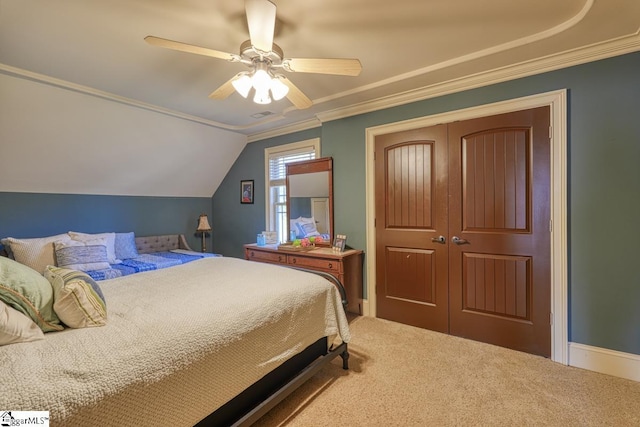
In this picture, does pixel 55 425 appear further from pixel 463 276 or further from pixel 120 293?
pixel 463 276

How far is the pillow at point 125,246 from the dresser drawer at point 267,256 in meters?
1.74

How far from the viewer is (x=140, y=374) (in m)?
1.05

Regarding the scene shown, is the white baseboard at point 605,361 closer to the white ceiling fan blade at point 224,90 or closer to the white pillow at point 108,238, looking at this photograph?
the white ceiling fan blade at point 224,90

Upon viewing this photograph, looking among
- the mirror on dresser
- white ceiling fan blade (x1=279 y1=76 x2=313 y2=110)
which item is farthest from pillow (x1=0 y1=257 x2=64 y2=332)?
the mirror on dresser

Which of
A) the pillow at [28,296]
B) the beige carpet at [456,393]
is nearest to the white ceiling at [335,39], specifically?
the pillow at [28,296]

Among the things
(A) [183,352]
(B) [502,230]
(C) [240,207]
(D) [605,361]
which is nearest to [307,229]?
(C) [240,207]

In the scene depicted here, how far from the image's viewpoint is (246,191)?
15.8 ft

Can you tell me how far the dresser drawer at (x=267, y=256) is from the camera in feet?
11.5

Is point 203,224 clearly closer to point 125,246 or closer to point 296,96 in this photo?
point 125,246

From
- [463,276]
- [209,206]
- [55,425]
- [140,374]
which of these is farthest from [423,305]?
[209,206]

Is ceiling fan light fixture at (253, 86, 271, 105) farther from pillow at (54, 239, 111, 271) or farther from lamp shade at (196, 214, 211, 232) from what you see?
lamp shade at (196, 214, 211, 232)

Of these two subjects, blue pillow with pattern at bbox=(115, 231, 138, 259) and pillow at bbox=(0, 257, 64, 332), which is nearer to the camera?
pillow at bbox=(0, 257, 64, 332)

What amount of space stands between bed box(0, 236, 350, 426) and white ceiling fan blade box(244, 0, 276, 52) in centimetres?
149

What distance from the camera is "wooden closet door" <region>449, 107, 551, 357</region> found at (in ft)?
7.74
